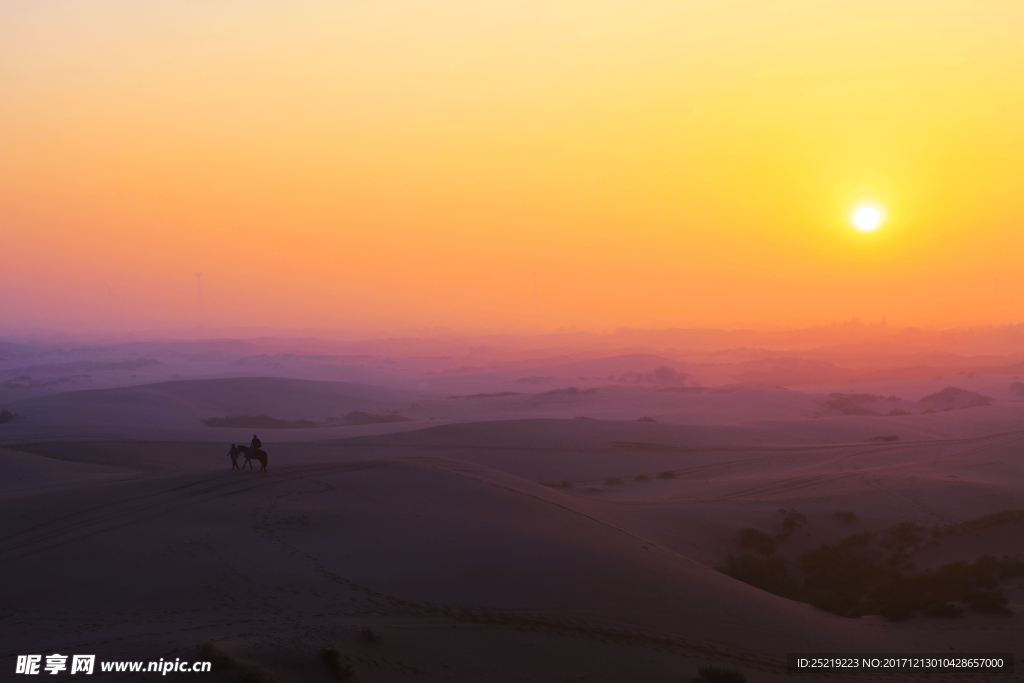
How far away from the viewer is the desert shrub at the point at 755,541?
46.3 ft

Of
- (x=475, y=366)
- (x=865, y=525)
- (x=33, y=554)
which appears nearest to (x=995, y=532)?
(x=865, y=525)

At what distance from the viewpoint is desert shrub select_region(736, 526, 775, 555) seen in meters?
14.1

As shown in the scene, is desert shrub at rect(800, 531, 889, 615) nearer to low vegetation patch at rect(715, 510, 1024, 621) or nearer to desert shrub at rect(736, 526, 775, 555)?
low vegetation patch at rect(715, 510, 1024, 621)

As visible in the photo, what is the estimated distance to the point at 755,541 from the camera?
564 inches

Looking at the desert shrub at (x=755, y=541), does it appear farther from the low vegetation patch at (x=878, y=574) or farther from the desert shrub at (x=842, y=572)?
the desert shrub at (x=842, y=572)

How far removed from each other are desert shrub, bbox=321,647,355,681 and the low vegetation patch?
843 cm

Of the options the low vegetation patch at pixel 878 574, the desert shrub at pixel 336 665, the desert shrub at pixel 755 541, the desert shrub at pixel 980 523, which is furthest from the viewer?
the desert shrub at pixel 755 541

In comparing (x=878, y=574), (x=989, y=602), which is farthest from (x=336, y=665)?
(x=878, y=574)

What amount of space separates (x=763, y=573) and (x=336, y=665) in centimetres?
939

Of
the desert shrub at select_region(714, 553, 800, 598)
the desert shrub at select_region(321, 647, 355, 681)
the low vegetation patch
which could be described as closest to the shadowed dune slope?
the desert shrub at select_region(321, 647, 355, 681)

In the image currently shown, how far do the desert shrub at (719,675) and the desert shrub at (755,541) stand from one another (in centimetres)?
726

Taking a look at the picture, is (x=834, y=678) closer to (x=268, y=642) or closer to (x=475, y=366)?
(x=268, y=642)

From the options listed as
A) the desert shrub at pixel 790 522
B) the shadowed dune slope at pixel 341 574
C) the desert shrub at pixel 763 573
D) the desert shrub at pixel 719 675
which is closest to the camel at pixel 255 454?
the shadowed dune slope at pixel 341 574

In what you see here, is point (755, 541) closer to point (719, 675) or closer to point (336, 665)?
point (719, 675)
